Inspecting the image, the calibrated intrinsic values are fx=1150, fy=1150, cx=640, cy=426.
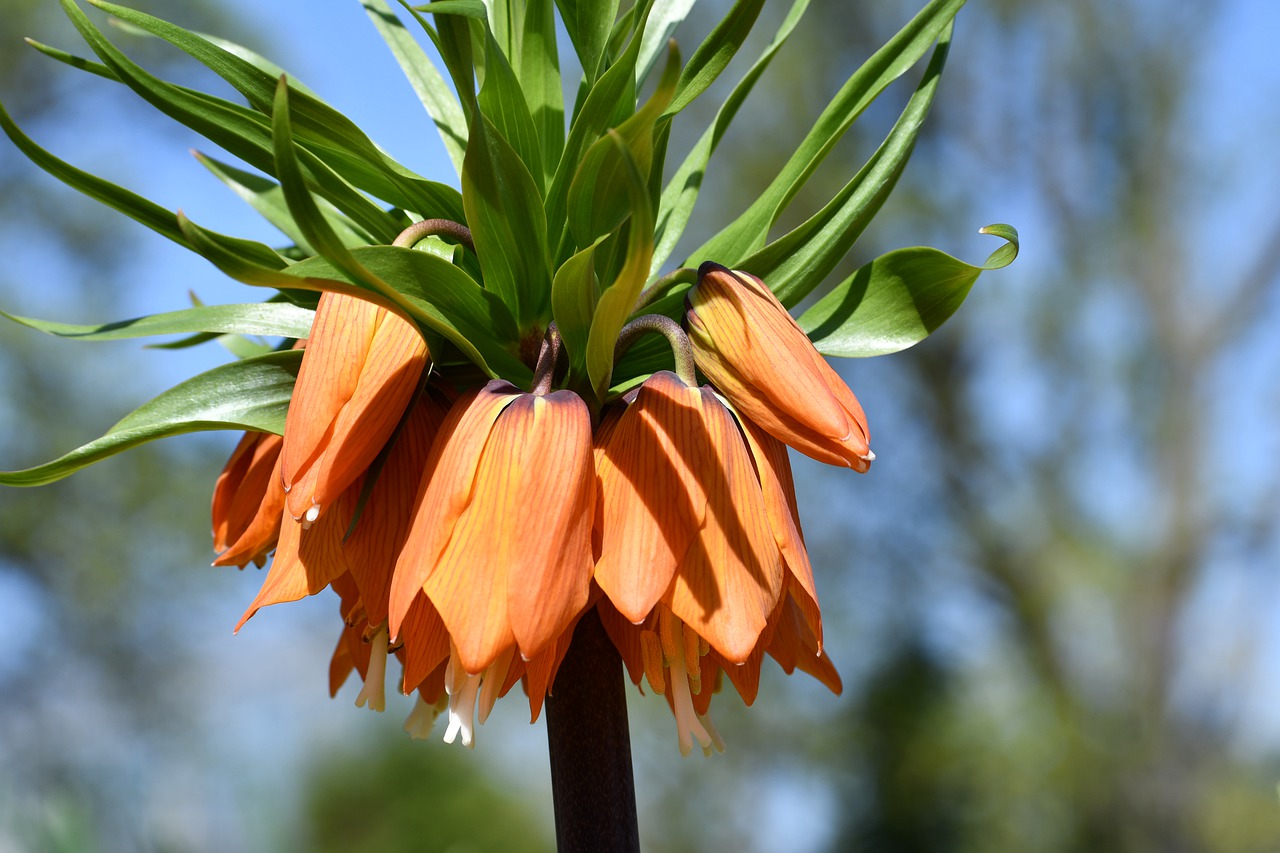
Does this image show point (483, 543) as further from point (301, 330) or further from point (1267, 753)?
point (1267, 753)

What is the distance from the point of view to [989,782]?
8594 mm

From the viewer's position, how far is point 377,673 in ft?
2.23

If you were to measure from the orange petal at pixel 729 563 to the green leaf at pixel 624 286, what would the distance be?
0.06 meters

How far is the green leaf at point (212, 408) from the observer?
594 millimetres

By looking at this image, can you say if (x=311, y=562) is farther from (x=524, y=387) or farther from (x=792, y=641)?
(x=792, y=641)

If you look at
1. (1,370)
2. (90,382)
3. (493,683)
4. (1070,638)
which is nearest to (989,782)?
(1070,638)

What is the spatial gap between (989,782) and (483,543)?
29.1 feet

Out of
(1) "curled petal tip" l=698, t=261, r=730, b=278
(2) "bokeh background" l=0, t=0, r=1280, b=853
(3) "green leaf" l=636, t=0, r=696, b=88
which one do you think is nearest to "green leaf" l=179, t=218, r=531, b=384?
(1) "curled petal tip" l=698, t=261, r=730, b=278

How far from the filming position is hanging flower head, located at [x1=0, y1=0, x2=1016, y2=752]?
542 mm

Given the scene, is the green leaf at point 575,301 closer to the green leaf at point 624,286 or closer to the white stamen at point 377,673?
the green leaf at point 624,286

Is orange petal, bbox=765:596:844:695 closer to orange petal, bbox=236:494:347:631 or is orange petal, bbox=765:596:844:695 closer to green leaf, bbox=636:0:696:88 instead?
orange petal, bbox=236:494:347:631

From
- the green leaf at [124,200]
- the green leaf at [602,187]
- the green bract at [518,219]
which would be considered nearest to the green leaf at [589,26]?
the green bract at [518,219]

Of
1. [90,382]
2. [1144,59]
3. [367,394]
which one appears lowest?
[367,394]

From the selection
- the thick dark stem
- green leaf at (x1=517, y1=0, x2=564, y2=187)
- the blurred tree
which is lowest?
the blurred tree
